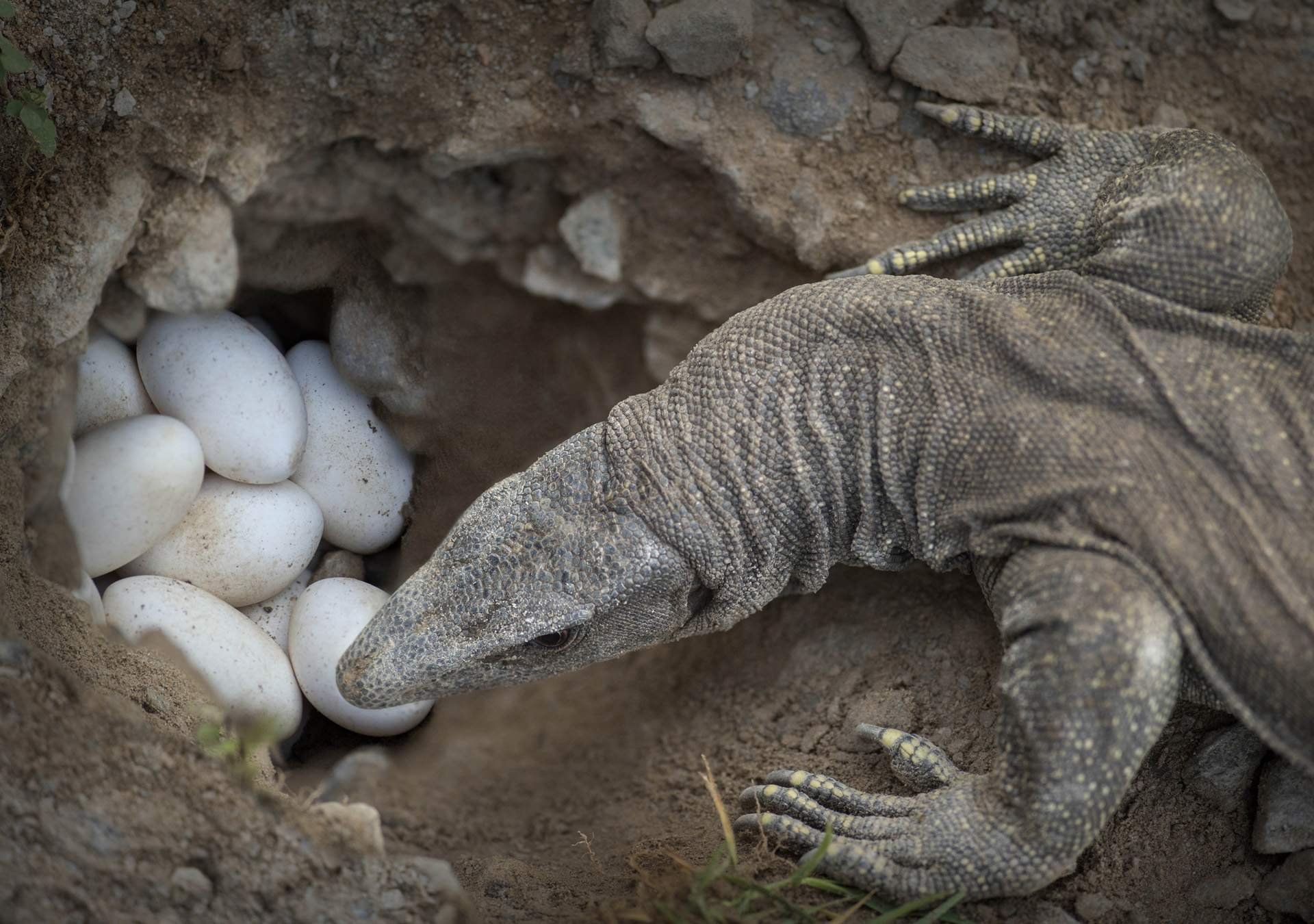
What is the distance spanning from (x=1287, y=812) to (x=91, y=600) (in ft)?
9.93

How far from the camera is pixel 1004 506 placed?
2529 millimetres

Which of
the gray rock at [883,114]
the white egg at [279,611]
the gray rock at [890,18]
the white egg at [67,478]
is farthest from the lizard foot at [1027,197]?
the white egg at [67,478]

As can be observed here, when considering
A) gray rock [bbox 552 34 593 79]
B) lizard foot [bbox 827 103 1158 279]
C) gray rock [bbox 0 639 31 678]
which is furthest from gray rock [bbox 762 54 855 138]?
gray rock [bbox 0 639 31 678]

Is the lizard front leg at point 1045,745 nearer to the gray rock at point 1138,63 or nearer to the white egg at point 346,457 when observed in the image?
the white egg at point 346,457

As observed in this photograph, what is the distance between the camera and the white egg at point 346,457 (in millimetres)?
3033

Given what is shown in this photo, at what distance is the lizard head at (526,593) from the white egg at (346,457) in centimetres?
34

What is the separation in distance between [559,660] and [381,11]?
1.95m

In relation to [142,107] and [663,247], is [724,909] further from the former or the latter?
[142,107]

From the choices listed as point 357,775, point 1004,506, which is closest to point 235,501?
point 357,775

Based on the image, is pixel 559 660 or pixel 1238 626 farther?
pixel 559 660

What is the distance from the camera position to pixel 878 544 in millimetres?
2814

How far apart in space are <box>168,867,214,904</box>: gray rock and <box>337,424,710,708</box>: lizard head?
0.59 meters

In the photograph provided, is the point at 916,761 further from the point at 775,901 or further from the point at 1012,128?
the point at 1012,128

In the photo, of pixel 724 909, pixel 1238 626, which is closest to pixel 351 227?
pixel 724 909
